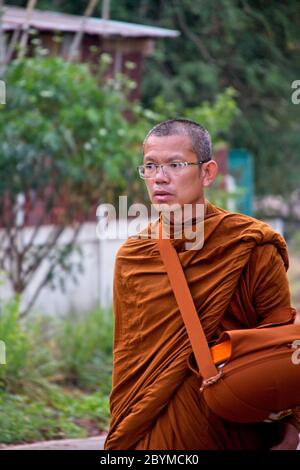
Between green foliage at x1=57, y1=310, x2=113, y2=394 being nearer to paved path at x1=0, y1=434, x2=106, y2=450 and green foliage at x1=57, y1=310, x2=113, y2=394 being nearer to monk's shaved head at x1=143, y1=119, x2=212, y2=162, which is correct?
paved path at x1=0, y1=434, x2=106, y2=450

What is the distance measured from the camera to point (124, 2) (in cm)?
1639

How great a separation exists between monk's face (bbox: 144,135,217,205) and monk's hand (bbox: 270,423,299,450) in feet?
3.03

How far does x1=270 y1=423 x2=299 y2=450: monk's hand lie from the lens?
12.7 ft

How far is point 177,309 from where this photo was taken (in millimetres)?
3816

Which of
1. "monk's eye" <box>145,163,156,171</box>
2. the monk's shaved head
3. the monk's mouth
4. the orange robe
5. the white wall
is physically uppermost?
the monk's shaved head

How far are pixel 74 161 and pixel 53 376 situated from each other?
229 centimetres

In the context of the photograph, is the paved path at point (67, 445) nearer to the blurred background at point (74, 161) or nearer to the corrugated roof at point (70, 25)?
the blurred background at point (74, 161)

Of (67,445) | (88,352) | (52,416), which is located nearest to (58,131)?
(88,352)

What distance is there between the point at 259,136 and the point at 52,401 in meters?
11.1

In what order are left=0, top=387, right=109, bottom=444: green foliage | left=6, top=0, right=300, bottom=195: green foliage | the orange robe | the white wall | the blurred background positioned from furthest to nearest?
left=6, top=0, right=300, bottom=195: green foliage
the white wall
the blurred background
left=0, top=387, right=109, bottom=444: green foliage
the orange robe

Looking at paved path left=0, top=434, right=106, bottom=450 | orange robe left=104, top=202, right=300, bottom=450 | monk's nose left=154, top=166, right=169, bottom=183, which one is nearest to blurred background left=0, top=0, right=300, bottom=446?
paved path left=0, top=434, right=106, bottom=450

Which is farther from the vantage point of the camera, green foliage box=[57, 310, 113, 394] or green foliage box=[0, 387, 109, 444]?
green foliage box=[57, 310, 113, 394]

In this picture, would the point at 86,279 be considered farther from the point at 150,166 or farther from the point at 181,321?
the point at 181,321

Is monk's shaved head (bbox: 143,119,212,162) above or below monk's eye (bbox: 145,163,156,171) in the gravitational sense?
above
